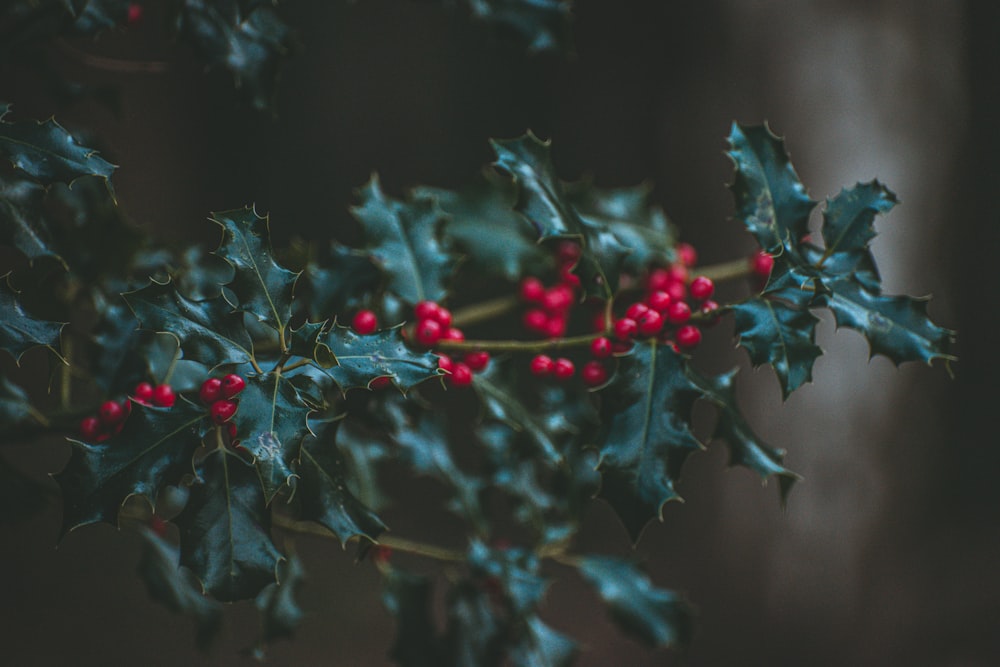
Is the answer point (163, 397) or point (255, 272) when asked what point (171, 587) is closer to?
point (163, 397)

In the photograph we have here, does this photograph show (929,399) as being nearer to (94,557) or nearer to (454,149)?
(454,149)

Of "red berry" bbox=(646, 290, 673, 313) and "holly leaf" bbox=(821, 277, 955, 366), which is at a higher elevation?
"holly leaf" bbox=(821, 277, 955, 366)

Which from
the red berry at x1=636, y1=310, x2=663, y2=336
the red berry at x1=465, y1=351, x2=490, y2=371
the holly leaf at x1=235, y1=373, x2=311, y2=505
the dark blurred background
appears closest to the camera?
the holly leaf at x1=235, y1=373, x2=311, y2=505

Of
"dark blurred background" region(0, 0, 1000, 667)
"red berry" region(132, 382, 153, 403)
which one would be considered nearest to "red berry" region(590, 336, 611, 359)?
"red berry" region(132, 382, 153, 403)

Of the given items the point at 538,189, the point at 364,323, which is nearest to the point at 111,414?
the point at 364,323

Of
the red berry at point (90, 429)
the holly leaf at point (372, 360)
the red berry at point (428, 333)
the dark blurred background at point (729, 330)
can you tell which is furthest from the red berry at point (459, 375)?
the dark blurred background at point (729, 330)

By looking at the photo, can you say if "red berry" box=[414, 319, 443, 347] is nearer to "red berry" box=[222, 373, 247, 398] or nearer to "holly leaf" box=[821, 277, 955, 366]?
"red berry" box=[222, 373, 247, 398]

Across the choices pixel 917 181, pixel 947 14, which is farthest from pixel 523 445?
pixel 947 14

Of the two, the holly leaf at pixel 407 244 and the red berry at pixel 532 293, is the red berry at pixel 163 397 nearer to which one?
the holly leaf at pixel 407 244
